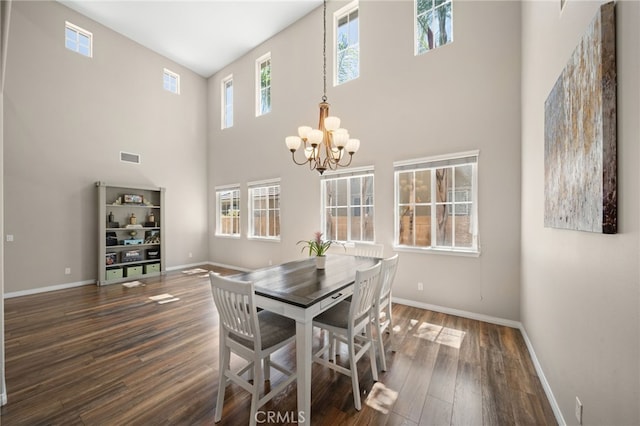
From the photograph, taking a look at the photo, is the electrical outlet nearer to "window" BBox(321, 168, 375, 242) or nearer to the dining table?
the dining table

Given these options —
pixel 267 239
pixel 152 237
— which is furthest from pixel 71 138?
pixel 267 239

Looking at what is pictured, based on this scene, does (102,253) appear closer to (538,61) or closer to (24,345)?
(24,345)

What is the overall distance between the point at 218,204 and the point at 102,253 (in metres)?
2.69

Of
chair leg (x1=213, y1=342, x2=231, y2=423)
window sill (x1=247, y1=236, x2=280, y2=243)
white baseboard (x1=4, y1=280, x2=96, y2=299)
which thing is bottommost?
white baseboard (x1=4, y1=280, x2=96, y2=299)

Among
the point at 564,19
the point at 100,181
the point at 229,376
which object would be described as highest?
the point at 564,19

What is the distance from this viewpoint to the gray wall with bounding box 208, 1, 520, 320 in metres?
3.10

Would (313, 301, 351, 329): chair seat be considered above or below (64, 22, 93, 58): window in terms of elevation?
below

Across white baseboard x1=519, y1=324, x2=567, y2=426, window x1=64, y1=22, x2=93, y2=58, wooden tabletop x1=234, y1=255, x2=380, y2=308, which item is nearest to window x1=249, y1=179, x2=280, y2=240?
wooden tabletop x1=234, y1=255, x2=380, y2=308

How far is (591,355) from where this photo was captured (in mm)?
1254

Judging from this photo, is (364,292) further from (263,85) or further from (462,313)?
(263,85)

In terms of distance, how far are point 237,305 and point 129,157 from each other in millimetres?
5846

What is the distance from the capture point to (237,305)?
1.57 meters

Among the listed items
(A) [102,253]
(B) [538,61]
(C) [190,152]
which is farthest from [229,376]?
(C) [190,152]

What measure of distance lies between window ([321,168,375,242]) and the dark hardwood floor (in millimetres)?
1518
